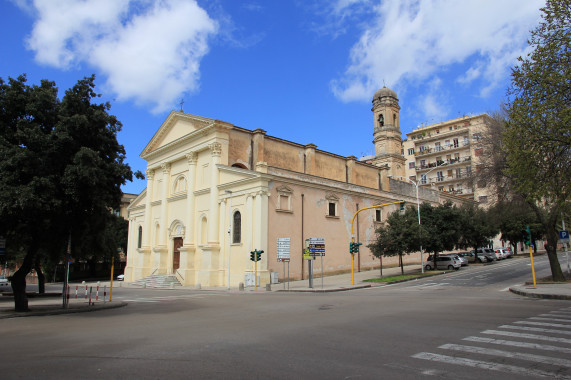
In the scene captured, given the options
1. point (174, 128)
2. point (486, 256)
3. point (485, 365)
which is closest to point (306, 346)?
point (485, 365)

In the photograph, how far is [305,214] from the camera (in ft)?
115

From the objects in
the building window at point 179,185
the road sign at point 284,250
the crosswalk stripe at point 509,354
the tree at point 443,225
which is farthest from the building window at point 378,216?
the crosswalk stripe at point 509,354

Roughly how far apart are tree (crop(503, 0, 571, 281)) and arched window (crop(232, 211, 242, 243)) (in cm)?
2214

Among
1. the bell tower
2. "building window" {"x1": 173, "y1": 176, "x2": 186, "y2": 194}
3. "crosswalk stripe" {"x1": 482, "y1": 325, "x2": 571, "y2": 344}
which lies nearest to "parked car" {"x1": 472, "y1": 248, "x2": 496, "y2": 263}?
the bell tower

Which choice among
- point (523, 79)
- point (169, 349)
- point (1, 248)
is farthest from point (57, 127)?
point (523, 79)

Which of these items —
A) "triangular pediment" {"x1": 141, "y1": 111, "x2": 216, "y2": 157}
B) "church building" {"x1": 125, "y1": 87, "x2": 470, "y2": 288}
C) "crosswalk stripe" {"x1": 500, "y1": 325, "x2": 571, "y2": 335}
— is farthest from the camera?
"triangular pediment" {"x1": 141, "y1": 111, "x2": 216, "y2": 157}

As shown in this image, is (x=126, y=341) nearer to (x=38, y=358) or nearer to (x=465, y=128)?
(x=38, y=358)

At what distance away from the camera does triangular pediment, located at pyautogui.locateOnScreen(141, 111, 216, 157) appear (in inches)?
1545

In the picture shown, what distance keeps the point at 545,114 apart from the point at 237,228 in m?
24.3

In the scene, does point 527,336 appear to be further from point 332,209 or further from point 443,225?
point 443,225

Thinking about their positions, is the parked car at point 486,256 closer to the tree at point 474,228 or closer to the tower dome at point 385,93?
the tree at point 474,228

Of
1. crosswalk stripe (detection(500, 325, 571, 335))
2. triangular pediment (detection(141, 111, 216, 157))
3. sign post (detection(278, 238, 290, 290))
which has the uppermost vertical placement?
triangular pediment (detection(141, 111, 216, 157))

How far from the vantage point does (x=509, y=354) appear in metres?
6.79

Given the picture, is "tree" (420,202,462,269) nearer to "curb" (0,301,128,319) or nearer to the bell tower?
the bell tower
